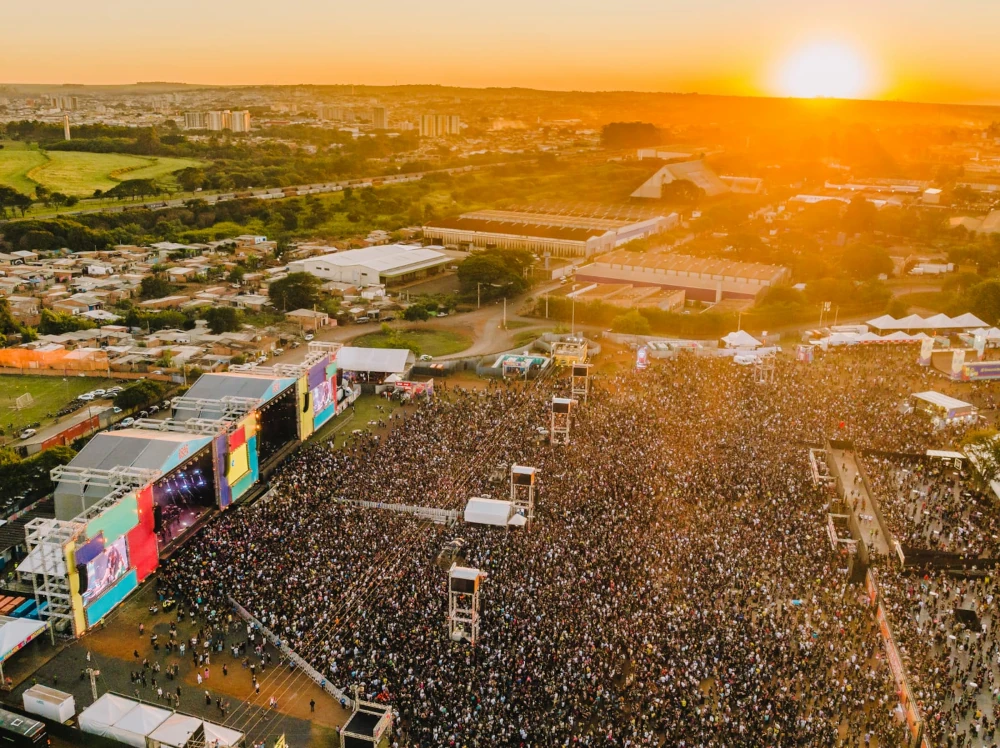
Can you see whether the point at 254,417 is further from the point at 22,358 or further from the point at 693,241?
the point at 693,241

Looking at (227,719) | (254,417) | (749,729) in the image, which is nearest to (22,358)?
(254,417)

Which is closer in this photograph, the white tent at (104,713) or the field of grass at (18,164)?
the white tent at (104,713)

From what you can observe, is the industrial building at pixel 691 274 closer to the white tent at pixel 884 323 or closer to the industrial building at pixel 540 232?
the industrial building at pixel 540 232

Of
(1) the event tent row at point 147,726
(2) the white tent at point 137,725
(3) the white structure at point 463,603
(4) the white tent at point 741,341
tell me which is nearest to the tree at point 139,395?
(1) the event tent row at point 147,726

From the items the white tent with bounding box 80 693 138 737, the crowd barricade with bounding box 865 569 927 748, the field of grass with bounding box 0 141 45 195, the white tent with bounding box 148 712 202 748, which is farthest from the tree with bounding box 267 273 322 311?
the field of grass with bounding box 0 141 45 195

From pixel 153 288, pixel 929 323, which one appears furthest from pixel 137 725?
pixel 929 323

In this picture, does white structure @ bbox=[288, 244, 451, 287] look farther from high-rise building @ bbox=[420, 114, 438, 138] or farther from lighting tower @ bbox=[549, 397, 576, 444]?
high-rise building @ bbox=[420, 114, 438, 138]

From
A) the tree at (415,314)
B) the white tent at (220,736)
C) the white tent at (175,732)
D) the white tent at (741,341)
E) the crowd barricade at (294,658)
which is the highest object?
the white tent at (741,341)
